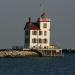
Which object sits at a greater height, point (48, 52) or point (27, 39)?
point (27, 39)

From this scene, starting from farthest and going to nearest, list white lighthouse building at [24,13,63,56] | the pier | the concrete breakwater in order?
white lighthouse building at [24,13,63,56] < the concrete breakwater < the pier

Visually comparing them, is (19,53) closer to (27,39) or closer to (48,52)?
(27,39)

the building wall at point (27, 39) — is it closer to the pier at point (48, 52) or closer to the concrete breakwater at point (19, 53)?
the concrete breakwater at point (19, 53)

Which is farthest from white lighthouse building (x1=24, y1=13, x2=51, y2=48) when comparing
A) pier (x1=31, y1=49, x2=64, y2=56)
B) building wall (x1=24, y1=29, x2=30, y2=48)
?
pier (x1=31, y1=49, x2=64, y2=56)

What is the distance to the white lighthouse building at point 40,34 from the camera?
513ft

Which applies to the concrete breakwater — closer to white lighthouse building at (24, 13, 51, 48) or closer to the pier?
the pier

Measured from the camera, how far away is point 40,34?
157 meters

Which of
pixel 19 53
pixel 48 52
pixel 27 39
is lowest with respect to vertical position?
pixel 19 53

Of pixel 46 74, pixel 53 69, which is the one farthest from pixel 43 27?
pixel 46 74

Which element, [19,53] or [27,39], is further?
[27,39]

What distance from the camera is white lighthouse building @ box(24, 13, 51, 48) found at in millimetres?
156375

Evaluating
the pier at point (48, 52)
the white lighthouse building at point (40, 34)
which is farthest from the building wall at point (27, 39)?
the pier at point (48, 52)

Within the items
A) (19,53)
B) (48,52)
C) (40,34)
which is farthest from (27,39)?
(48,52)

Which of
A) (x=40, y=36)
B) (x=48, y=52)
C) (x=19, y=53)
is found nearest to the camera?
(x=48, y=52)
